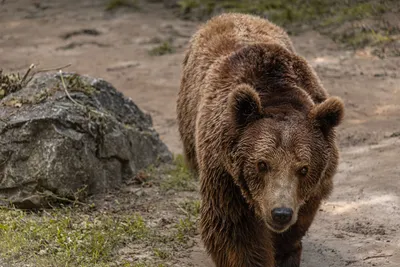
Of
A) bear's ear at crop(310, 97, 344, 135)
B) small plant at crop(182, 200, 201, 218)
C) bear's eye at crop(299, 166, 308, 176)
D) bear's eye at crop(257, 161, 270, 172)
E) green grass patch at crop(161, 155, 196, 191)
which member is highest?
bear's ear at crop(310, 97, 344, 135)

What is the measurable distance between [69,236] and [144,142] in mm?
2304

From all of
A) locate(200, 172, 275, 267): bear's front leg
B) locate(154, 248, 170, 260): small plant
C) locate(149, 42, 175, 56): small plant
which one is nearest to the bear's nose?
locate(200, 172, 275, 267): bear's front leg

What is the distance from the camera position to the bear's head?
4898mm

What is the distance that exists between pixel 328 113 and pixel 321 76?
6065mm

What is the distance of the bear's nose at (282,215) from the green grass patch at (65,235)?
5.55ft

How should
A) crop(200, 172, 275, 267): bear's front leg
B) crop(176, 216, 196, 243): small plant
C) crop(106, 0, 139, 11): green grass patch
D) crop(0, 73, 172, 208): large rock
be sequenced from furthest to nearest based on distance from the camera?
crop(106, 0, 139, 11): green grass patch < crop(0, 73, 172, 208): large rock < crop(176, 216, 196, 243): small plant < crop(200, 172, 275, 267): bear's front leg

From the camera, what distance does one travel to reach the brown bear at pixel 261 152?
16.3ft

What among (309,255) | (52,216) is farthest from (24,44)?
(309,255)

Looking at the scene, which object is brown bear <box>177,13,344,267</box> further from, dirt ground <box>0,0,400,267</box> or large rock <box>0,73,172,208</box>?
large rock <box>0,73,172,208</box>

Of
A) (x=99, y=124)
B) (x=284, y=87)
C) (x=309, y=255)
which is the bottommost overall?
(x=309, y=255)

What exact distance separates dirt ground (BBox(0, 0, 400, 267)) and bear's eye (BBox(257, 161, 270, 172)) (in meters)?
1.45

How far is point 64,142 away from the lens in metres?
7.01

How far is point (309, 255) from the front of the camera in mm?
6398

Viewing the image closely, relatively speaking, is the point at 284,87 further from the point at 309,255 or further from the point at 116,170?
the point at 116,170
